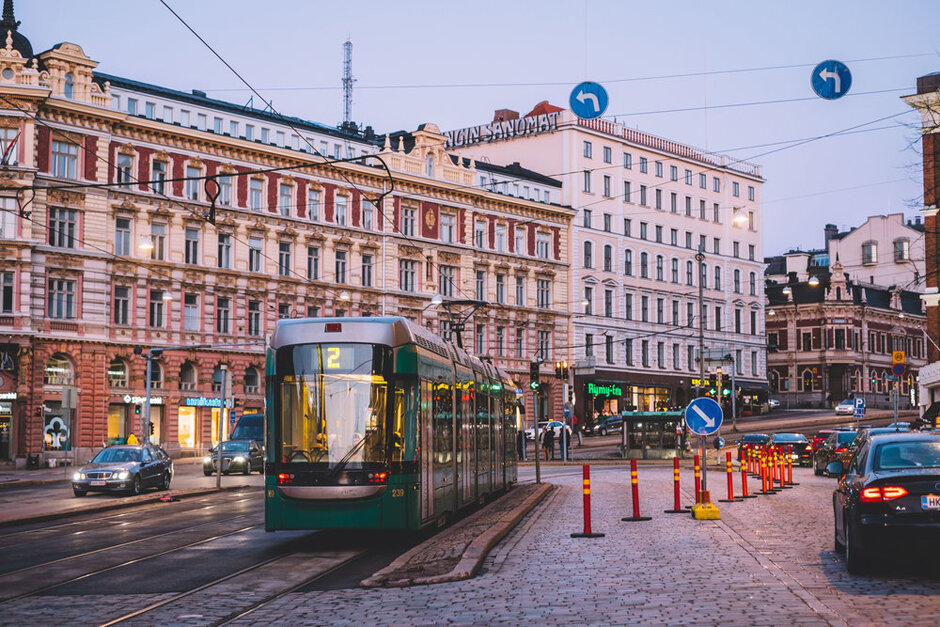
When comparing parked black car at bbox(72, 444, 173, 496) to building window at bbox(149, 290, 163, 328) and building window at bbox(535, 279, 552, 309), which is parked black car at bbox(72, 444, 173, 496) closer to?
building window at bbox(149, 290, 163, 328)

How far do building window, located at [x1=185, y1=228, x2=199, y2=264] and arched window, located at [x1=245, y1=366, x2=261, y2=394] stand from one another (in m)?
6.05

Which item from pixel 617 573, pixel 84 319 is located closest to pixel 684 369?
pixel 84 319

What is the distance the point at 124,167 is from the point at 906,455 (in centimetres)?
5030

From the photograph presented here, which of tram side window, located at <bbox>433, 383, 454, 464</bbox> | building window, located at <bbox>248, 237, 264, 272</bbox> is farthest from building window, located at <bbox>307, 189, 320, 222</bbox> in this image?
tram side window, located at <bbox>433, 383, 454, 464</bbox>

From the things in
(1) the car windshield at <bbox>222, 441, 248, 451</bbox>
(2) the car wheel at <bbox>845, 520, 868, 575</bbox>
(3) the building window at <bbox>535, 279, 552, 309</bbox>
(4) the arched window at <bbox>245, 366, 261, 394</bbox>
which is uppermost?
(3) the building window at <bbox>535, 279, 552, 309</bbox>

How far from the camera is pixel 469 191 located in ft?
249

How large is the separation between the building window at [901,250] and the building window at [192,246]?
75.2 meters

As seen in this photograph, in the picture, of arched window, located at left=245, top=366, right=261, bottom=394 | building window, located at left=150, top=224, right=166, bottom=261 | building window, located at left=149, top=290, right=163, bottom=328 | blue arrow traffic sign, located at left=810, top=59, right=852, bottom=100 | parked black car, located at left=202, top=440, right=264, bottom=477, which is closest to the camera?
blue arrow traffic sign, located at left=810, top=59, right=852, bottom=100

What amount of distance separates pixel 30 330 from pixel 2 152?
7568 mm

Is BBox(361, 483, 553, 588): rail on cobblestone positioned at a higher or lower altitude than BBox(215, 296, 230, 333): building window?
lower

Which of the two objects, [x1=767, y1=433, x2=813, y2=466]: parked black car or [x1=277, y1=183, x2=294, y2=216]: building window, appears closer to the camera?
[x1=767, y1=433, x2=813, y2=466]: parked black car

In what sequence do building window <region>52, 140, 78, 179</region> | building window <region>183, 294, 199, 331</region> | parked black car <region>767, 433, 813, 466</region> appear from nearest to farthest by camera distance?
parked black car <region>767, 433, 813, 466</region>, building window <region>52, 140, 78, 179</region>, building window <region>183, 294, 199, 331</region>

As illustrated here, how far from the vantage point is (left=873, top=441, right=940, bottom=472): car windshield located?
13.4 m

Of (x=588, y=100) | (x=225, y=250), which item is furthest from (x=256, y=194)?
(x=588, y=100)
